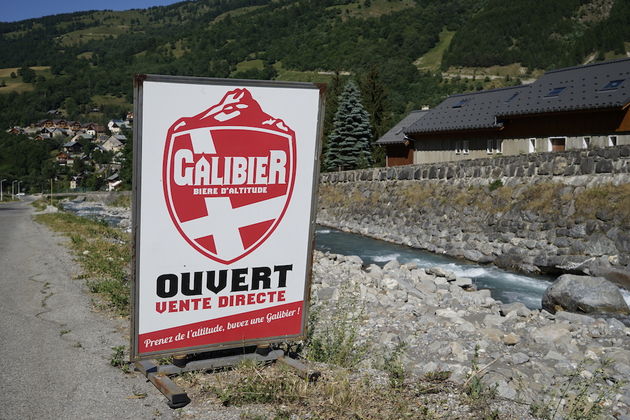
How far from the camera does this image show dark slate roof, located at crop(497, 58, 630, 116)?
27234mm

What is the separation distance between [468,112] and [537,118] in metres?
6.47

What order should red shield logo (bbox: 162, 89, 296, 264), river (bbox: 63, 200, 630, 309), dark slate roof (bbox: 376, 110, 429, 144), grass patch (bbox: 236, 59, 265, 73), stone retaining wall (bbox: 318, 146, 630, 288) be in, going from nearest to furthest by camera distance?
1. red shield logo (bbox: 162, 89, 296, 264)
2. river (bbox: 63, 200, 630, 309)
3. stone retaining wall (bbox: 318, 146, 630, 288)
4. dark slate roof (bbox: 376, 110, 429, 144)
5. grass patch (bbox: 236, 59, 265, 73)

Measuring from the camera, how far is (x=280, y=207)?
17.3 ft

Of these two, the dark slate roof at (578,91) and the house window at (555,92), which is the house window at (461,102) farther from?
the house window at (555,92)

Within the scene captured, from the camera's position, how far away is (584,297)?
13.0 metres

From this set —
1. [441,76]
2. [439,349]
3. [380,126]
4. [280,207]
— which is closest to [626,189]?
[439,349]

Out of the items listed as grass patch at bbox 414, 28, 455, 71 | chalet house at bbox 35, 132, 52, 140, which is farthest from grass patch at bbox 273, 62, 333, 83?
chalet house at bbox 35, 132, 52, 140

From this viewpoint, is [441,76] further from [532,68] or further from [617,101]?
[617,101]

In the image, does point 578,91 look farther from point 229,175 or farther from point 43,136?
point 43,136

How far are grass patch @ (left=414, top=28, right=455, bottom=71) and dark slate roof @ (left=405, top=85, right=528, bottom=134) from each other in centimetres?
9681

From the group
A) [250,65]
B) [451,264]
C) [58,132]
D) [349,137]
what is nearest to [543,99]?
[451,264]

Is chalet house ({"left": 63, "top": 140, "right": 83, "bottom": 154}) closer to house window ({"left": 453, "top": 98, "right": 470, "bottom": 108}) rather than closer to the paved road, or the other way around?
house window ({"left": 453, "top": 98, "right": 470, "bottom": 108})

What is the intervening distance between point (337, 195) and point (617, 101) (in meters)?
17.9

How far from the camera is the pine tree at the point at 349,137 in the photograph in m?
50.2
